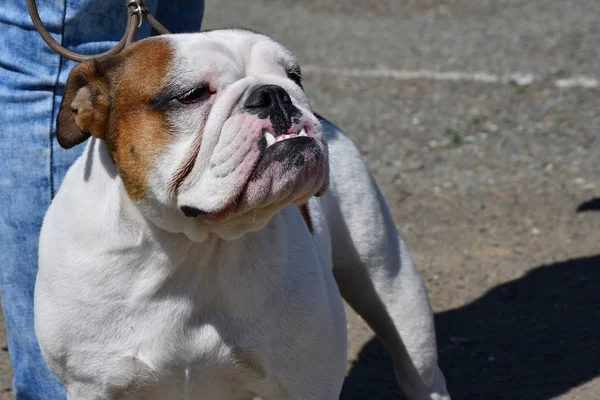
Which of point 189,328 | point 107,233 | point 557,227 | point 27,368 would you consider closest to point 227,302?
point 189,328

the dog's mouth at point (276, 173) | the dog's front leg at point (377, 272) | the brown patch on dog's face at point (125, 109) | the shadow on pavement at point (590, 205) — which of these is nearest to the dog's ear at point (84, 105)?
the brown patch on dog's face at point (125, 109)

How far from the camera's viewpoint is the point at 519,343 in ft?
15.8

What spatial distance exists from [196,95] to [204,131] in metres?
0.11

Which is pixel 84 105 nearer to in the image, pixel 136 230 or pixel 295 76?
pixel 136 230

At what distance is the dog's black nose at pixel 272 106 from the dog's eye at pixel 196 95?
13 centimetres

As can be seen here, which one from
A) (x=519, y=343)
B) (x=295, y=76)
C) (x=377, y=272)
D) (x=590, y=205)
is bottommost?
(x=590, y=205)

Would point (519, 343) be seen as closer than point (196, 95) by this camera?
No

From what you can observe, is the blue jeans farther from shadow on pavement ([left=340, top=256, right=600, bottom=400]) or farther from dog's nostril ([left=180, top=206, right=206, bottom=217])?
shadow on pavement ([left=340, top=256, right=600, bottom=400])

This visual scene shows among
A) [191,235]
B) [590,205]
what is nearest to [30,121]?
[191,235]

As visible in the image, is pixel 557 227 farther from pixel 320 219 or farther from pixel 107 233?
pixel 107 233

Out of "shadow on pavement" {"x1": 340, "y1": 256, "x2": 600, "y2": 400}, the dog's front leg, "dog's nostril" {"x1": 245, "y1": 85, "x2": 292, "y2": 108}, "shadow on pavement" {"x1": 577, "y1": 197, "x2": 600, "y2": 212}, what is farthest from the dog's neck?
"shadow on pavement" {"x1": 577, "y1": 197, "x2": 600, "y2": 212}

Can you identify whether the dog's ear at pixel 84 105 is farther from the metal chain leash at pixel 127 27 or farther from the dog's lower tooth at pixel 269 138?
the dog's lower tooth at pixel 269 138

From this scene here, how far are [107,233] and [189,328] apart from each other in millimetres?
373

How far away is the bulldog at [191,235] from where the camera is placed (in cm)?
275
